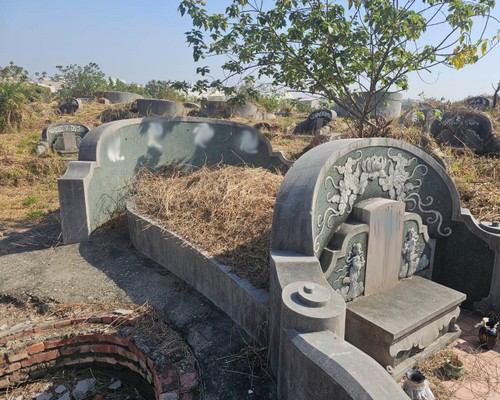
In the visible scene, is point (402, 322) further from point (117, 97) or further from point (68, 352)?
point (117, 97)

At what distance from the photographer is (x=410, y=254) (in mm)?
3666

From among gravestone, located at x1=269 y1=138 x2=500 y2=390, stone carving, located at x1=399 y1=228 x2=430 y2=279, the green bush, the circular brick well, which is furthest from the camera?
the green bush

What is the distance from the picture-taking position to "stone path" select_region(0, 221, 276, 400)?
2873mm

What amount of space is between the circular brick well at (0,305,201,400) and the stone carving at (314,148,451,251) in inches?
68.1

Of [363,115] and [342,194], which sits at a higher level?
[363,115]

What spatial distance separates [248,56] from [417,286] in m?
4.42

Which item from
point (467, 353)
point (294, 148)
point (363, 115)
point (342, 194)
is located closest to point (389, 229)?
point (342, 194)

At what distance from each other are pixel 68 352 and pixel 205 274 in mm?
1538

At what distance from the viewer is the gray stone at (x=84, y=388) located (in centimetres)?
342

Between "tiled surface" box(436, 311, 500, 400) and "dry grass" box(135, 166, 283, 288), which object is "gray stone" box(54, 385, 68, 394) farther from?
"tiled surface" box(436, 311, 500, 400)

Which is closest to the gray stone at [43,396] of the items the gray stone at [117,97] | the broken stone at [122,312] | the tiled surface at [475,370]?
the broken stone at [122,312]

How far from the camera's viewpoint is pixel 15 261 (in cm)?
491

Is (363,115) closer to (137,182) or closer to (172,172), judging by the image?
(172,172)

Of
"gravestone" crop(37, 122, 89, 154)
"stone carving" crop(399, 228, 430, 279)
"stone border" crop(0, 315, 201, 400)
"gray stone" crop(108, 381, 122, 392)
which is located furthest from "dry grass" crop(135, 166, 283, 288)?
"gravestone" crop(37, 122, 89, 154)
